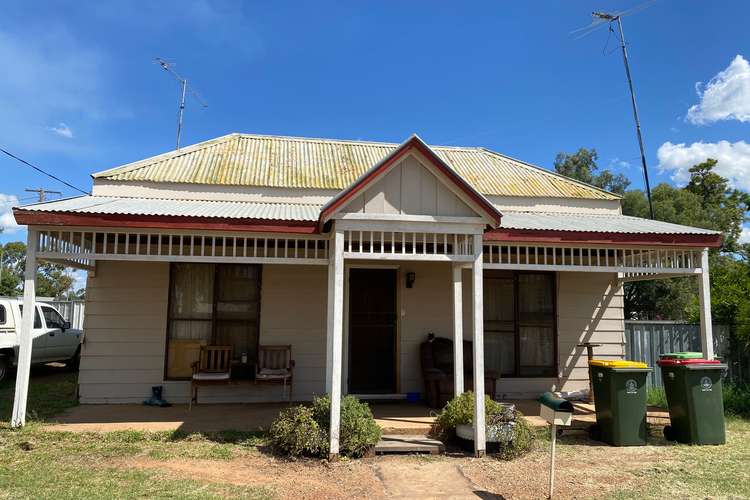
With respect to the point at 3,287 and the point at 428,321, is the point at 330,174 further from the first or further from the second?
the point at 3,287

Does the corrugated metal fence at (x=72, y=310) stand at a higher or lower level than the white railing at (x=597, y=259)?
lower

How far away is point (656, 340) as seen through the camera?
10.4 metres

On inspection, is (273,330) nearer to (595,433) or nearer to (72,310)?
(595,433)

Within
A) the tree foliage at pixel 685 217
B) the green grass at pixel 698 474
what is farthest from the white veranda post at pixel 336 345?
the tree foliage at pixel 685 217

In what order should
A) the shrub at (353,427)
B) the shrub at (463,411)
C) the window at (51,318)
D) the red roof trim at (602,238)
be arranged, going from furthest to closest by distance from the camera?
the window at (51,318)
the red roof trim at (602,238)
the shrub at (463,411)
the shrub at (353,427)

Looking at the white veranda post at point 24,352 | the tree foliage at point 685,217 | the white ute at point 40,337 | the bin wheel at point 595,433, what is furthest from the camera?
the tree foliage at point 685,217

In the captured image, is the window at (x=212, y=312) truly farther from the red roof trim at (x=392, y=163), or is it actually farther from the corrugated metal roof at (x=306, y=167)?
the red roof trim at (x=392, y=163)

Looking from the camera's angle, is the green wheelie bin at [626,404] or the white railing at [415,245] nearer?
the white railing at [415,245]

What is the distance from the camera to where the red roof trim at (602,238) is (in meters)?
7.19

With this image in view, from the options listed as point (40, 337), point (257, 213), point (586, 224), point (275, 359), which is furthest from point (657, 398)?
point (40, 337)

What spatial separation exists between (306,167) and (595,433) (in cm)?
699

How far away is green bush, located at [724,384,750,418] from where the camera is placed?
852cm

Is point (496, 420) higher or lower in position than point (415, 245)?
lower

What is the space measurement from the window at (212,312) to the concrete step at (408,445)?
3.12 metres
